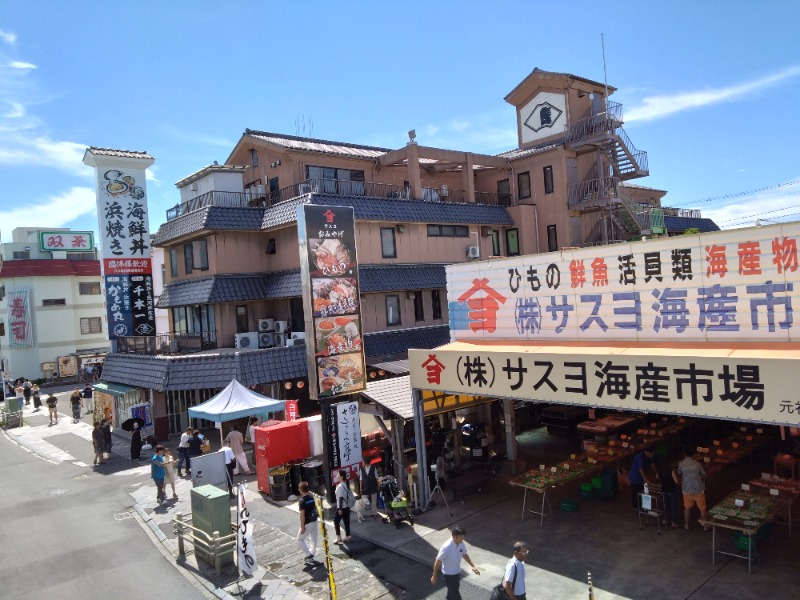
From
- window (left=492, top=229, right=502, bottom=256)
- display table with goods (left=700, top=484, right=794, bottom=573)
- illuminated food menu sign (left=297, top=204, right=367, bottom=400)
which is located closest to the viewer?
display table with goods (left=700, top=484, right=794, bottom=573)

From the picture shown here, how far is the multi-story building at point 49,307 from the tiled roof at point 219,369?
103 feet

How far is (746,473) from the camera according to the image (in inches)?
671

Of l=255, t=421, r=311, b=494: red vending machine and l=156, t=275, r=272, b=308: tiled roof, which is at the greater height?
l=156, t=275, r=272, b=308: tiled roof

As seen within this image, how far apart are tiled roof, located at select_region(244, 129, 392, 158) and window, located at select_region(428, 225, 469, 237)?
6.48 metres

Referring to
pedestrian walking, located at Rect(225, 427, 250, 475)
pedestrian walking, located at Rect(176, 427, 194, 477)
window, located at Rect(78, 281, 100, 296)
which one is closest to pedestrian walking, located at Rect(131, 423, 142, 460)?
pedestrian walking, located at Rect(176, 427, 194, 477)

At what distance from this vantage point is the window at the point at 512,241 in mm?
36369

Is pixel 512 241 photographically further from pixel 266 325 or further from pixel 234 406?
pixel 234 406

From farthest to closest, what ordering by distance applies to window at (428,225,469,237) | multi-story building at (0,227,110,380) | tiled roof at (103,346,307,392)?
1. multi-story building at (0,227,110,380)
2. window at (428,225,469,237)
3. tiled roof at (103,346,307,392)

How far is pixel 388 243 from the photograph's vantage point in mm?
30422

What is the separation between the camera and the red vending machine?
18219 mm

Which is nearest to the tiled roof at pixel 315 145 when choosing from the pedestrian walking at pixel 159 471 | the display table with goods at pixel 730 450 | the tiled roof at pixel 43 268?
the pedestrian walking at pixel 159 471

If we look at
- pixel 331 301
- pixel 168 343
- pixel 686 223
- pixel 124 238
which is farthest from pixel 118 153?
pixel 686 223

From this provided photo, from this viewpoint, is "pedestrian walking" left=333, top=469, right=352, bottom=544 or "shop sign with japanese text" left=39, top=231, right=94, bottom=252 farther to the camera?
"shop sign with japanese text" left=39, top=231, right=94, bottom=252

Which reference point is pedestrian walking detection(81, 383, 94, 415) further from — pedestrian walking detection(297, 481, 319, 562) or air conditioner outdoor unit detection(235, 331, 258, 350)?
pedestrian walking detection(297, 481, 319, 562)
